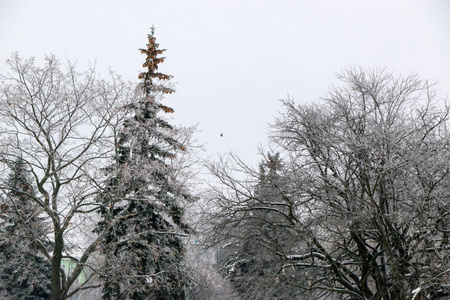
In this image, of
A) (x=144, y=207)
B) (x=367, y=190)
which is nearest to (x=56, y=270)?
(x=144, y=207)

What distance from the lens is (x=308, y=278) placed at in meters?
9.53

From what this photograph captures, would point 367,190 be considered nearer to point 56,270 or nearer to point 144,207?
point 144,207

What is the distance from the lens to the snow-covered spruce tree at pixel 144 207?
12.2 m

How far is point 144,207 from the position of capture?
13.9m

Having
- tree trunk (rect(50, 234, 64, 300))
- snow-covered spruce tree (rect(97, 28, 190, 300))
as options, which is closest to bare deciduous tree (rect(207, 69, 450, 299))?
snow-covered spruce tree (rect(97, 28, 190, 300))

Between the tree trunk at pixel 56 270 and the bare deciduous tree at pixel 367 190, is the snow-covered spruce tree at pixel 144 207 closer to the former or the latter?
the tree trunk at pixel 56 270

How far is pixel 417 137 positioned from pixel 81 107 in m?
9.94

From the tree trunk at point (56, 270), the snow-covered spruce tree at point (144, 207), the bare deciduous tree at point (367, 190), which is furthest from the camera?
the snow-covered spruce tree at point (144, 207)

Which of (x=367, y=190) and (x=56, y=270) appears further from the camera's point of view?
(x=56, y=270)

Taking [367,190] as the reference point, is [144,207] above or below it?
above

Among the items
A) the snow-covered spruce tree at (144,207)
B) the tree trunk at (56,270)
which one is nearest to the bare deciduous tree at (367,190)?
the snow-covered spruce tree at (144,207)

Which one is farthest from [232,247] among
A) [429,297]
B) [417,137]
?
[417,137]

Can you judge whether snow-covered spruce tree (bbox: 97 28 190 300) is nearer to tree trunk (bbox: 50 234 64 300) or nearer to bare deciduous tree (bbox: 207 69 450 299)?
tree trunk (bbox: 50 234 64 300)

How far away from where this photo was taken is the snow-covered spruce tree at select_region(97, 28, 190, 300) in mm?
12203
